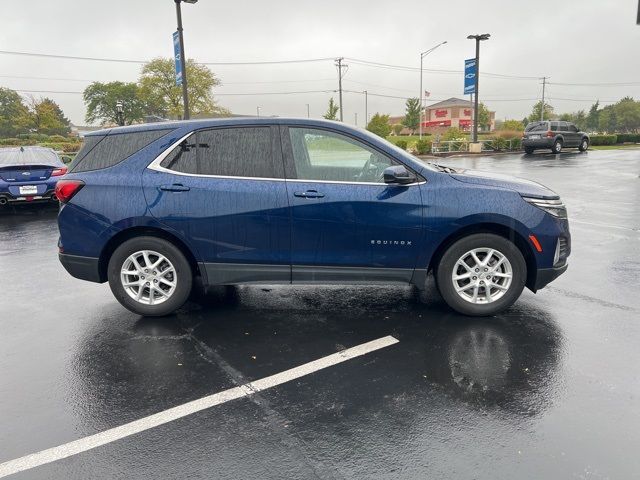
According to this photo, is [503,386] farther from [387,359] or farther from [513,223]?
[513,223]

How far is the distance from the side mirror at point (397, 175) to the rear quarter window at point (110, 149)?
2.12m

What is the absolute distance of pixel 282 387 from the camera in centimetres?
337

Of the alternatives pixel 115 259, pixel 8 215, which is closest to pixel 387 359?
pixel 115 259

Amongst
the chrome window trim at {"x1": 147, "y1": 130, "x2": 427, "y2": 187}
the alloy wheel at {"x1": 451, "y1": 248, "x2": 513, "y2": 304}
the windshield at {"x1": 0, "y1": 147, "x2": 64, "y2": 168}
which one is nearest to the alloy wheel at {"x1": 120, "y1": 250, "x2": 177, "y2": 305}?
the chrome window trim at {"x1": 147, "y1": 130, "x2": 427, "y2": 187}

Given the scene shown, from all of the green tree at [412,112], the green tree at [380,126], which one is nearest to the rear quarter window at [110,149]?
the green tree at [380,126]

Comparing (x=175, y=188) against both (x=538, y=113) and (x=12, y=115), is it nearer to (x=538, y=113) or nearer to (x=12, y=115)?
(x=12, y=115)

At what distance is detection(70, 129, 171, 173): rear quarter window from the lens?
459 cm

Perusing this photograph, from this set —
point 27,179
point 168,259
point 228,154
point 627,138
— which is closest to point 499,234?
point 228,154

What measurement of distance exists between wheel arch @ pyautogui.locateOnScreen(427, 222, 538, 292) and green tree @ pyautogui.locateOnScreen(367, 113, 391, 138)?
153 feet

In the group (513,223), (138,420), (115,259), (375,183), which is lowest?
(138,420)

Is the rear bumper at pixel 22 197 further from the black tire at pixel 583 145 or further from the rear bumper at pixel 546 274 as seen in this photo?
the black tire at pixel 583 145

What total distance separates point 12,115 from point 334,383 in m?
88.5

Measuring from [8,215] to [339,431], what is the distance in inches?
440

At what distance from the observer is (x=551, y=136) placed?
2788 centimetres
